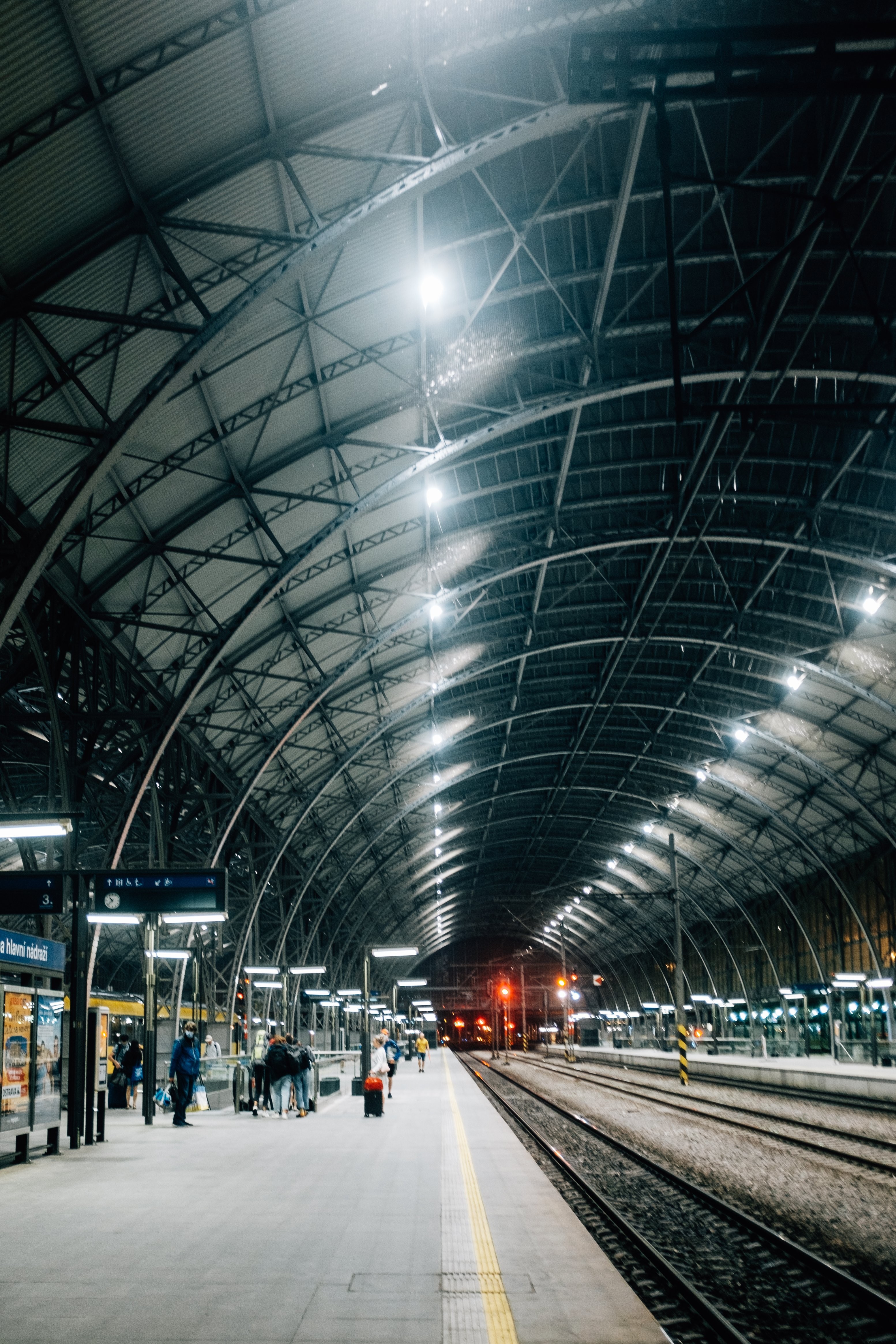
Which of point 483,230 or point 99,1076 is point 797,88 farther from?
point 99,1076

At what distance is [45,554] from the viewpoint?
16094mm

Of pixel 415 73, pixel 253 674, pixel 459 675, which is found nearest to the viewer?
pixel 415 73

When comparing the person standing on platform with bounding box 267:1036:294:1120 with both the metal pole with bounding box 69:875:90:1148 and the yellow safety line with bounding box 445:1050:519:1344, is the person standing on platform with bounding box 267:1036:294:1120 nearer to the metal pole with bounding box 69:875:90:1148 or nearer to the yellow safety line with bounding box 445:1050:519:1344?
the metal pole with bounding box 69:875:90:1148

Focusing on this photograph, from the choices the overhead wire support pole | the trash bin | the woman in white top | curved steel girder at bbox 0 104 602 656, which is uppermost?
curved steel girder at bbox 0 104 602 656

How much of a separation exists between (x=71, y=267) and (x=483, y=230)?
8017mm

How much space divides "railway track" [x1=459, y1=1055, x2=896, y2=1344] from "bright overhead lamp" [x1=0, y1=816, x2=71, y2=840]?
28.3 feet

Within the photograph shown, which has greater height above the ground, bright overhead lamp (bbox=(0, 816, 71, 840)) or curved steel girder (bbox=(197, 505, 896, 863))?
curved steel girder (bbox=(197, 505, 896, 863))

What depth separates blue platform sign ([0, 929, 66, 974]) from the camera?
597 inches

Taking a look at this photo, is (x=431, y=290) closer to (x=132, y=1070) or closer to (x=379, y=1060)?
(x=379, y=1060)

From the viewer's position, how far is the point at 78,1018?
17.3m

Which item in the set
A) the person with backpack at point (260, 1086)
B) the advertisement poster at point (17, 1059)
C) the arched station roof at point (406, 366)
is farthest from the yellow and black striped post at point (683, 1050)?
the advertisement poster at point (17, 1059)

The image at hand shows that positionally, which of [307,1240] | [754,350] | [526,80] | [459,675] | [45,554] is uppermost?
[526,80]

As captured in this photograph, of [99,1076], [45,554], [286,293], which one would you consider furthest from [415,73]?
[99,1076]

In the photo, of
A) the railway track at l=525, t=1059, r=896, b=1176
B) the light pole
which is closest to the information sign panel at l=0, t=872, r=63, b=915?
the railway track at l=525, t=1059, r=896, b=1176
